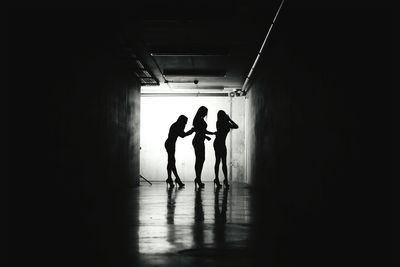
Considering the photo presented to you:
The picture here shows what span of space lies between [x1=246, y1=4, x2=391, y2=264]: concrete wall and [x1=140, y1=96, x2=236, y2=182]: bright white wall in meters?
7.92

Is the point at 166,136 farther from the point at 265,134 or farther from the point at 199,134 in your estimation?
the point at 265,134

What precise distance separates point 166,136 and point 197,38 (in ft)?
22.0

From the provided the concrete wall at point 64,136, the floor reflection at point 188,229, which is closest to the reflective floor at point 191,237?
the floor reflection at point 188,229

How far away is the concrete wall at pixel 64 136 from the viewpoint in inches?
106

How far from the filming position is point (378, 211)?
2.33m

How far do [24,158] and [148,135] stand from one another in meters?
9.99

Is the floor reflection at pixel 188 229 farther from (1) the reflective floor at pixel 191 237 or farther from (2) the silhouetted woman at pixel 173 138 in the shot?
(2) the silhouetted woman at pixel 173 138

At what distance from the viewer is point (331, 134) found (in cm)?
331

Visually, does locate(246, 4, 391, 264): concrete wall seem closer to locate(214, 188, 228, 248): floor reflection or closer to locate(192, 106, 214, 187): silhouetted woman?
locate(214, 188, 228, 248): floor reflection

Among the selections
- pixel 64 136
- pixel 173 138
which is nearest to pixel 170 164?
pixel 173 138

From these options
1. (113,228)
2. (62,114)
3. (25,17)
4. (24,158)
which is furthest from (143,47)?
(113,228)

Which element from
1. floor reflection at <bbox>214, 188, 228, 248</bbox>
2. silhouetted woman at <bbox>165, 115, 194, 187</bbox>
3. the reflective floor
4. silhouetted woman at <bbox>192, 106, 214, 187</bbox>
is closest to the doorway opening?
silhouetted woman at <bbox>165, 115, 194, 187</bbox>

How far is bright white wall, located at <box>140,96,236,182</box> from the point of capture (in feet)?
44.0

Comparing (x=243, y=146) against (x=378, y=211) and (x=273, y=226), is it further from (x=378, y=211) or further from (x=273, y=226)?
(x=378, y=211)
